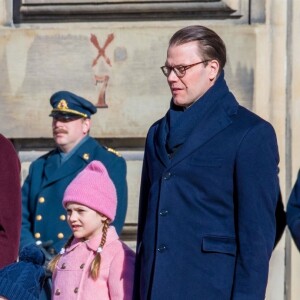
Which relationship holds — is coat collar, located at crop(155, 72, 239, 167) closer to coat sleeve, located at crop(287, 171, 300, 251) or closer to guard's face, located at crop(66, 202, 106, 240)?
guard's face, located at crop(66, 202, 106, 240)

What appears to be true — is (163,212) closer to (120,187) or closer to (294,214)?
(294,214)

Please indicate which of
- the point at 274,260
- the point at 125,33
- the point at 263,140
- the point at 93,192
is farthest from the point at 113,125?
the point at 263,140

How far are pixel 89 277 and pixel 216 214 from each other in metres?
0.86

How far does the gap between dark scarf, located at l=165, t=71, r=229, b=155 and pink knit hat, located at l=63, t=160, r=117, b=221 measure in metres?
0.76

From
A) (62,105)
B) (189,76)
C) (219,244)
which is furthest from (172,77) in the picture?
(62,105)

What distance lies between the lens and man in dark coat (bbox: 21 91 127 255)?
23.1 feet

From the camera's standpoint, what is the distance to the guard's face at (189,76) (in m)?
4.77

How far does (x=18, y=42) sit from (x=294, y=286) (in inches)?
76.0

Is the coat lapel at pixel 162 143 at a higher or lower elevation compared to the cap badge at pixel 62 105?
higher

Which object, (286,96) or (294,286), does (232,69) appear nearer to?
(286,96)

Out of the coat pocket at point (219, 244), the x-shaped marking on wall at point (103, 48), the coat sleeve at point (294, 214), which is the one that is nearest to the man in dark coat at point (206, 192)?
the coat pocket at point (219, 244)

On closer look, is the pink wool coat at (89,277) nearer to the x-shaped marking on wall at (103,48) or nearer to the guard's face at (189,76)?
the guard's face at (189,76)

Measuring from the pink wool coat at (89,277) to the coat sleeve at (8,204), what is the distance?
25 cm

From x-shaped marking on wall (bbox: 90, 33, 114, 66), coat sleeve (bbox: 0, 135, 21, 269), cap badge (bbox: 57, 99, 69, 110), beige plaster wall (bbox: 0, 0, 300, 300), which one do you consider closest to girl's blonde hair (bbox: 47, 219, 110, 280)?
coat sleeve (bbox: 0, 135, 21, 269)
